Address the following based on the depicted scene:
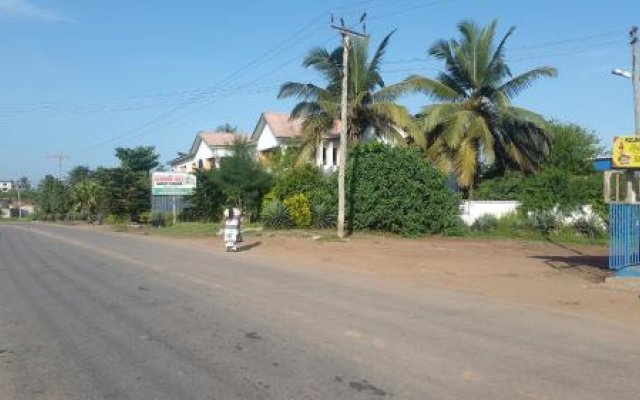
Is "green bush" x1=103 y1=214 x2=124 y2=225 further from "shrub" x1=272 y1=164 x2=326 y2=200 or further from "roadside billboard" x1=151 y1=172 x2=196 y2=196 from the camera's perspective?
"shrub" x1=272 y1=164 x2=326 y2=200

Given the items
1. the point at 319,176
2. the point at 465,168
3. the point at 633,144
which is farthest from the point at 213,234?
the point at 633,144

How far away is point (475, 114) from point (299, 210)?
11.7m

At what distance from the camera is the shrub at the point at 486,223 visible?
33406 millimetres

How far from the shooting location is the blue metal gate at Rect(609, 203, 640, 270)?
49.1ft

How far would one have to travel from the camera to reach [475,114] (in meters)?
37.5

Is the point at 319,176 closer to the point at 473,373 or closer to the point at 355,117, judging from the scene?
the point at 355,117

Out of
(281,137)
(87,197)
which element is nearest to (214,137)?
(281,137)

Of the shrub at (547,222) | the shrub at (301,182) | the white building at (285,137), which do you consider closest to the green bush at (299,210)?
the shrub at (301,182)

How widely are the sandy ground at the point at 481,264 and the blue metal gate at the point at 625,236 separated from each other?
0.67m

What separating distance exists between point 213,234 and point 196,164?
98.5 ft

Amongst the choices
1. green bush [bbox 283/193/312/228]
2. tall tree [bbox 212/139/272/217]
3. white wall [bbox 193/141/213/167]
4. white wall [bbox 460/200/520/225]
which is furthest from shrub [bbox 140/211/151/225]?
white wall [bbox 460/200/520/225]

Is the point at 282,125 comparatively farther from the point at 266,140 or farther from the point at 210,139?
the point at 210,139

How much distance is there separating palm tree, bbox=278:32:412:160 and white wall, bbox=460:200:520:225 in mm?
5175

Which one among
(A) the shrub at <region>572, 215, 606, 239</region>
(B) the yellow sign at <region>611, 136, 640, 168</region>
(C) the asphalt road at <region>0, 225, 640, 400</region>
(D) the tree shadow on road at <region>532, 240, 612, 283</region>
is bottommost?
(C) the asphalt road at <region>0, 225, 640, 400</region>
